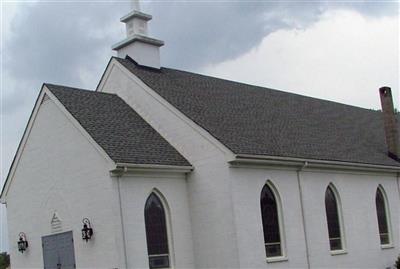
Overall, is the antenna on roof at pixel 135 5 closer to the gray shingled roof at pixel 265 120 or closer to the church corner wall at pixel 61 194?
the gray shingled roof at pixel 265 120

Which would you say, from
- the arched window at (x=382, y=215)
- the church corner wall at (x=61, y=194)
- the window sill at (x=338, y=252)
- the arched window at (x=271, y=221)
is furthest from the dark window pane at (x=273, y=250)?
the arched window at (x=382, y=215)

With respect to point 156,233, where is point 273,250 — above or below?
below

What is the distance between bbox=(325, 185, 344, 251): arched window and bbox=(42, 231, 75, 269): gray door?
973cm

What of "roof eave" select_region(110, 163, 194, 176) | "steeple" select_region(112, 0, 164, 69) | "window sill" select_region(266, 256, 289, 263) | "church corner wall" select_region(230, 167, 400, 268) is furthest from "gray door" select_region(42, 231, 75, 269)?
"steeple" select_region(112, 0, 164, 69)

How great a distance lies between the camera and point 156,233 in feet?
68.1

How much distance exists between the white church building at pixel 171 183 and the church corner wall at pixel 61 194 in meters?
0.05

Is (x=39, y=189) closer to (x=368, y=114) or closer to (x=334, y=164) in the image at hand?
(x=334, y=164)

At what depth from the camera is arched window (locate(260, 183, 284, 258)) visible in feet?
73.0

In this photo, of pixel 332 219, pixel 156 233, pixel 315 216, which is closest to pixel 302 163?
pixel 315 216

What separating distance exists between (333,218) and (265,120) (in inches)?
182

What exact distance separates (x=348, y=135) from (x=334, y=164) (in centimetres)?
614

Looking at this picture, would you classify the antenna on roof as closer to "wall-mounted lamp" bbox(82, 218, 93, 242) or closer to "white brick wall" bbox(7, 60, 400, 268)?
"white brick wall" bbox(7, 60, 400, 268)

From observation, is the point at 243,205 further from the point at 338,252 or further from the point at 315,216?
the point at 338,252

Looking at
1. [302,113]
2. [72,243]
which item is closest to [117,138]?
[72,243]
